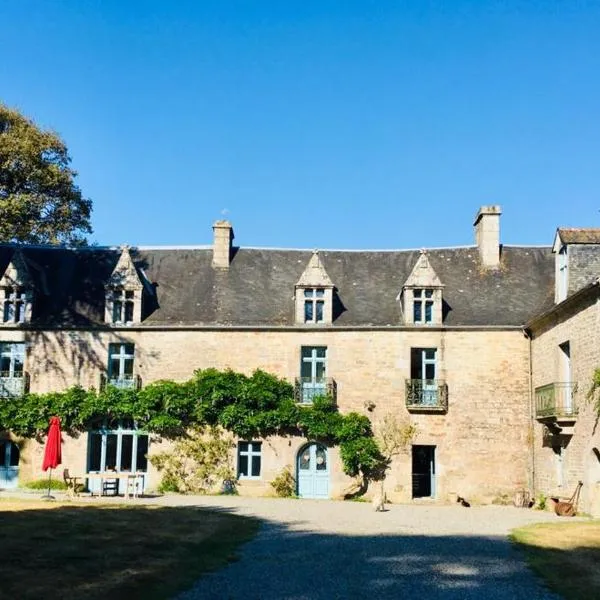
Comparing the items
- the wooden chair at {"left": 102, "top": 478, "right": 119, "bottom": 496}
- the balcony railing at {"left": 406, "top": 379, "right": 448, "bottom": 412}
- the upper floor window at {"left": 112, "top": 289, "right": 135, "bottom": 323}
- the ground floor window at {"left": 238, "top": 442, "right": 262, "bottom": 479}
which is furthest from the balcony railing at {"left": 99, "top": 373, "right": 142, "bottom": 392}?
the balcony railing at {"left": 406, "top": 379, "right": 448, "bottom": 412}

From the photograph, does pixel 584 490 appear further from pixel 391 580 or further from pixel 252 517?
pixel 391 580

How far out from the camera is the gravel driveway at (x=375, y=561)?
9.81 meters

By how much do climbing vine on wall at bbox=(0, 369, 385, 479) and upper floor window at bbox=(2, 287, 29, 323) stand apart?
269cm

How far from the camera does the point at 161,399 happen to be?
24797 mm

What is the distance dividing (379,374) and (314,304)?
10.1 ft

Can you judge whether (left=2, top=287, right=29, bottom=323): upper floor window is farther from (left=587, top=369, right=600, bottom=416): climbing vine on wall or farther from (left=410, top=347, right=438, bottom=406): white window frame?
(left=587, top=369, right=600, bottom=416): climbing vine on wall

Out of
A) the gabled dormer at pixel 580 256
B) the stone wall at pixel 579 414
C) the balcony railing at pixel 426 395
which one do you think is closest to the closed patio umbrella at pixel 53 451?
the balcony railing at pixel 426 395

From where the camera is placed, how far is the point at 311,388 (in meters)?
24.9

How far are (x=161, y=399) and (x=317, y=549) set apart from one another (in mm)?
12789

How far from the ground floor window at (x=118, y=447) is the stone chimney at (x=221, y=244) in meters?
6.59

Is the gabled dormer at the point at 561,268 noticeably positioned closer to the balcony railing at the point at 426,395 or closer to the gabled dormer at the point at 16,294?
the balcony railing at the point at 426,395

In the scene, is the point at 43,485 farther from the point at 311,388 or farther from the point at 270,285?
the point at 270,285

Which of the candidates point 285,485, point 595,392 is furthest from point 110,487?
point 595,392

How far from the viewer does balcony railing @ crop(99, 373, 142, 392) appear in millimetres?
25125
